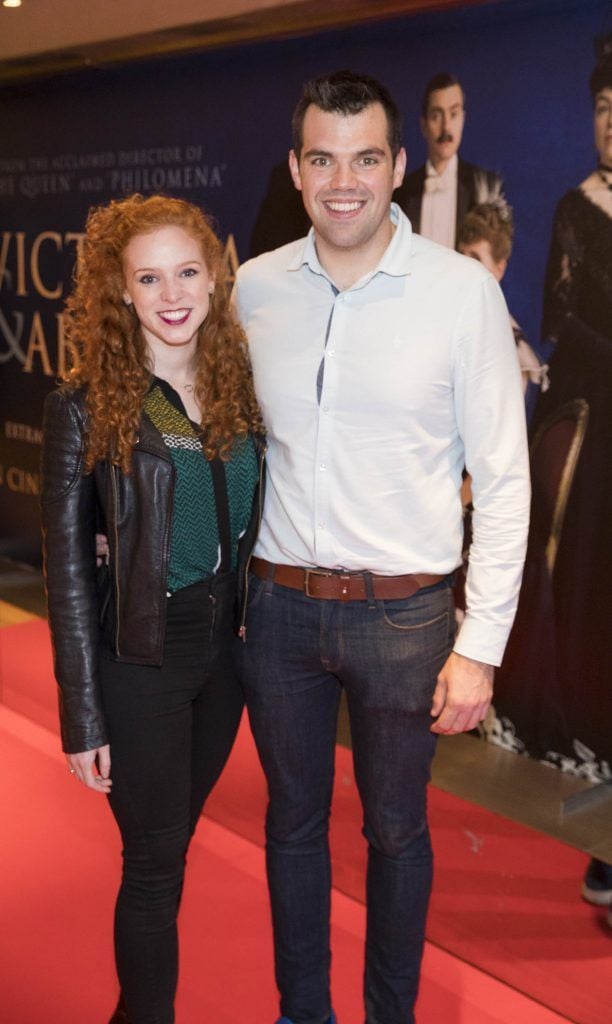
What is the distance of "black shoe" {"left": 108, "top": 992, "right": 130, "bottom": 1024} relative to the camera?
193cm

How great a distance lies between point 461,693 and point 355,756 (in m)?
0.26

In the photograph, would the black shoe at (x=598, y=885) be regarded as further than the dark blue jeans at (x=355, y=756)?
Yes

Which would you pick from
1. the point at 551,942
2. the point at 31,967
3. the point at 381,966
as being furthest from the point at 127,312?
the point at 551,942

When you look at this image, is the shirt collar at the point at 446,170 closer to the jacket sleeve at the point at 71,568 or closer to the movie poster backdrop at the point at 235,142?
the movie poster backdrop at the point at 235,142

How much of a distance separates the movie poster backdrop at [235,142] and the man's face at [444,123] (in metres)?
0.04

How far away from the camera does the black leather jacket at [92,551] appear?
63.5 inches

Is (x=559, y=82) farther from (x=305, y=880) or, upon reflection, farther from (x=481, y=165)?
(x=305, y=880)

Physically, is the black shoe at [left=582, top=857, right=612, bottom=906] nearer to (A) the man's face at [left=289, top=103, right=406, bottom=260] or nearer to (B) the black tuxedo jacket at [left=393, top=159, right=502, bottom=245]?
(A) the man's face at [left=289, top=103, right=406, bottom=260]

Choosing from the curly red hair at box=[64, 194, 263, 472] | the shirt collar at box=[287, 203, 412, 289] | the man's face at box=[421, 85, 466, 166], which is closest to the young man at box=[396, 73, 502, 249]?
the man's face at box=[421, 85, 466, 166]

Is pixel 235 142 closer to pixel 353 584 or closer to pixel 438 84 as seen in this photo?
pixel 438 84

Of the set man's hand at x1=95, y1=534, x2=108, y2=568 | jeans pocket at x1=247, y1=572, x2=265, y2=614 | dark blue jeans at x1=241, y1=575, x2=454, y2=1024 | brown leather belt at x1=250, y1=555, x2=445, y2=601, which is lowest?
dark blue jeans at x1=241, y1=575, x2=454, y2=1024

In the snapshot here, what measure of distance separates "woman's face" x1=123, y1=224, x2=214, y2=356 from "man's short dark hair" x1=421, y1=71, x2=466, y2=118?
Result: 1749mm

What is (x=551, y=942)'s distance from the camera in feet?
7.72

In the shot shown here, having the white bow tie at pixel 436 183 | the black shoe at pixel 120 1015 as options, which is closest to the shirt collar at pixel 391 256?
the black shoe at pixel 120 1015
